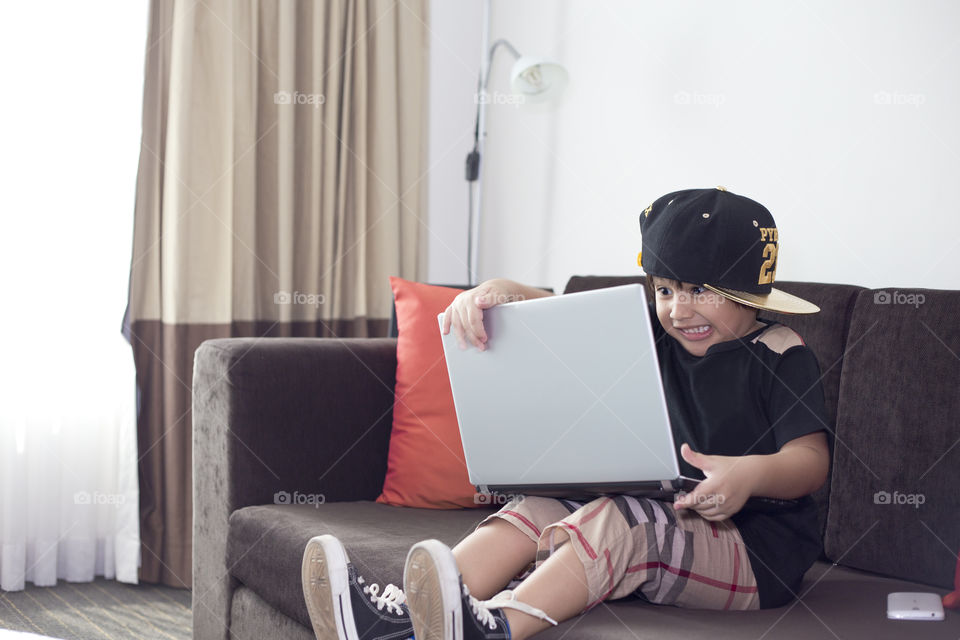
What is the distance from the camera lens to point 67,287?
237 centimetres

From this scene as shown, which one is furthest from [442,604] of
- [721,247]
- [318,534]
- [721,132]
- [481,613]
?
[721,132]

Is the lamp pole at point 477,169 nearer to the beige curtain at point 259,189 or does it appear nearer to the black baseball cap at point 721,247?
the beige curtain at point 259,189

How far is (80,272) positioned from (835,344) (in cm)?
192

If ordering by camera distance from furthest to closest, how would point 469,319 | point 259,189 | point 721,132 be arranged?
point 259,189, point 721,132, point 469,319

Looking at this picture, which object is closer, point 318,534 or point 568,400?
point 568,400

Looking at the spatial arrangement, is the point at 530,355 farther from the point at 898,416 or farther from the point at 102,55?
the point at 102,55

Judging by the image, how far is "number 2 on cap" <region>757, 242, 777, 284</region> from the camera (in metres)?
1.22

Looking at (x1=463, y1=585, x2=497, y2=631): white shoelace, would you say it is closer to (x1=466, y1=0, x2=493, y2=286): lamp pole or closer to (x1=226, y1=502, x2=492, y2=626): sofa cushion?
(x1=226, y1=502, x2=492, y2=626): sofa cushion

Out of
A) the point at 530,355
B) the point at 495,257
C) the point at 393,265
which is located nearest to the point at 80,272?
the point at 393,265

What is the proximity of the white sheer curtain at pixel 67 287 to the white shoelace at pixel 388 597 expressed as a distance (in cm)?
149

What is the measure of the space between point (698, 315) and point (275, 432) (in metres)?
0.83

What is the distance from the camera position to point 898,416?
1323 mm

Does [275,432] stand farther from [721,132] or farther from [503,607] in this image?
[721,132]

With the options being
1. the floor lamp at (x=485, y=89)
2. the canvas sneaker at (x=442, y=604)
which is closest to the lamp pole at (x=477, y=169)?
the floor lamp at (x=485, y=89)
